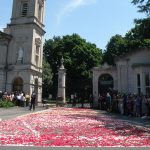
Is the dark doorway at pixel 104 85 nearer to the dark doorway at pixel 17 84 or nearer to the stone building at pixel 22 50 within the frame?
the stone building at pixel 22 50

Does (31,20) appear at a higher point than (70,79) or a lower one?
higher

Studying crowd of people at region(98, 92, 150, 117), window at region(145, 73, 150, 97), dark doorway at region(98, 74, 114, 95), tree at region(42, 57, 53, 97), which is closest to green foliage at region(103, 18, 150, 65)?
tree at region(42, 57, 53, 97)

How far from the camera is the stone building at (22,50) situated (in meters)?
46.2

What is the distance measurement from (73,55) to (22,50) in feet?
60.8

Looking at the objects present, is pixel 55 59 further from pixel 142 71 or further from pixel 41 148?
pixel 41 148

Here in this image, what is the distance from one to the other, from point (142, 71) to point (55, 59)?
39.7 metres

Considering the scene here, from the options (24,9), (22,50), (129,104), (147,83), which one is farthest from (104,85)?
(24,9)

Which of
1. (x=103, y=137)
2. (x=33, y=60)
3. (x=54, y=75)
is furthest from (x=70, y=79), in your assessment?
(x=103, y=137)

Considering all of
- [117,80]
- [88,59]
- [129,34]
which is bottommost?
[117,80]

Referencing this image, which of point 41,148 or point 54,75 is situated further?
point 54,75

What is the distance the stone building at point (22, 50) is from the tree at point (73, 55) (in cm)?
1265

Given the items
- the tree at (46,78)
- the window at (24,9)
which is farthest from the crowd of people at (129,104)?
the tree at (46,78)

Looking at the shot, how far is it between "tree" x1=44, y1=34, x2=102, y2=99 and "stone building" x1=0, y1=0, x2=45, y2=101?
12.6 m

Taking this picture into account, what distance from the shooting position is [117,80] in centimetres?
3253
